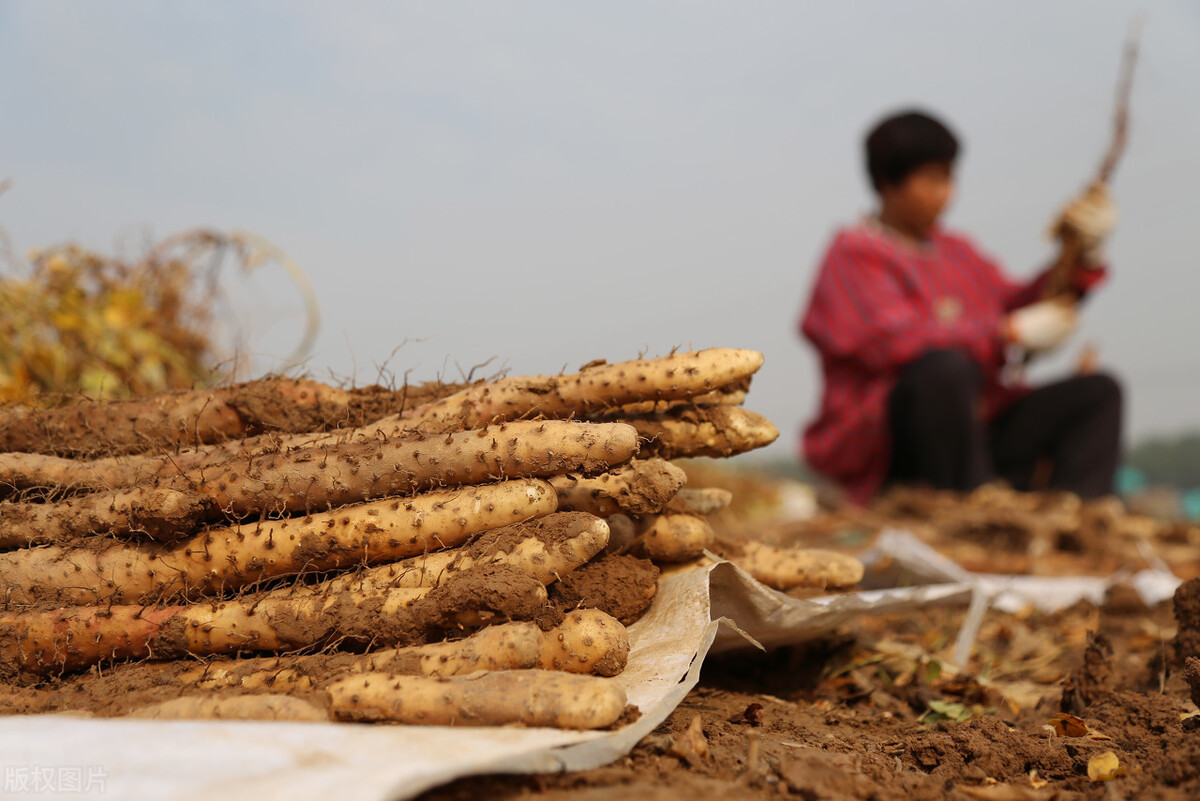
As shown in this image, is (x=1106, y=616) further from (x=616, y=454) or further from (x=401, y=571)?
(x=401, y=571)

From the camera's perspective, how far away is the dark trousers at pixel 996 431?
5977 mm

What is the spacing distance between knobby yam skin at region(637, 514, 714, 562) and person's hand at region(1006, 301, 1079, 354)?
489 cm

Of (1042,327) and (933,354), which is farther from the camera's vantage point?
(1042,327)

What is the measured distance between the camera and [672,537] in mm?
2256

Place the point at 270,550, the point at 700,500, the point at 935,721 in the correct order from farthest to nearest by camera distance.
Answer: the point at 700,500
the point at 935,721
the point at 270,550

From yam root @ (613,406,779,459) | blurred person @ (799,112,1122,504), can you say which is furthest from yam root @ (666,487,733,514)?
blurred person @ (799,112,1122,504)

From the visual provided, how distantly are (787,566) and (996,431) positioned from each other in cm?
520

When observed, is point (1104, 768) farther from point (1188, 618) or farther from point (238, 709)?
point (238, 709)

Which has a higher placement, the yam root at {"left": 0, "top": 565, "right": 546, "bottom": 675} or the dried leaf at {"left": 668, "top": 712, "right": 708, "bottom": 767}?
the yam root at {"left": 0, "top": 565, "right": 546, "bottom": 675}

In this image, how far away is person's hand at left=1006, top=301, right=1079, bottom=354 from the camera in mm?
6184

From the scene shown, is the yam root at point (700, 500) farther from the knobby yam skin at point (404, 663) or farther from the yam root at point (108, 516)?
the yam root at point (108, 516)

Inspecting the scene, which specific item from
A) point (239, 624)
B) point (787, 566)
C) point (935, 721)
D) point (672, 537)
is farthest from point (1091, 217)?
point (239, 624)

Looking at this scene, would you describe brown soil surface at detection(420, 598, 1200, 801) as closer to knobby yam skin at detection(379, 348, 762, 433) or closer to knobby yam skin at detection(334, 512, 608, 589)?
knobby yam skin at detection(334, 512, 608, 589)

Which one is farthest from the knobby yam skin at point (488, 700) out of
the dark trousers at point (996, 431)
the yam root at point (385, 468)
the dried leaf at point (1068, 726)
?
the dark trousers at point (996, 431)
